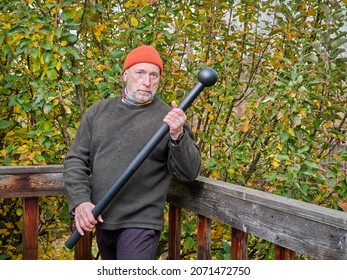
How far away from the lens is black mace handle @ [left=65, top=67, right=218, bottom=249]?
191 cm

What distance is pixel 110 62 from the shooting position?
3.01m

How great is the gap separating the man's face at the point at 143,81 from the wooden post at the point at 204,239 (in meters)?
0.59

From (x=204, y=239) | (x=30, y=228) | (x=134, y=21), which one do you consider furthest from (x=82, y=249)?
(x=134, y=21)

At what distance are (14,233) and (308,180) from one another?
1.92m

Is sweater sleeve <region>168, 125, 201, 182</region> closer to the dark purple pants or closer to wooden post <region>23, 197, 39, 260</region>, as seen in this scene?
the dark purple pants

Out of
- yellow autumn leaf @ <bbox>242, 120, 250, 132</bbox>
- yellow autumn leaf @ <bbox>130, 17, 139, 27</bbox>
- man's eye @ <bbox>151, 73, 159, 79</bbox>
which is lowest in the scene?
yellow autumn leaf @ <bbox>242, 120, 250, 132</bbox>

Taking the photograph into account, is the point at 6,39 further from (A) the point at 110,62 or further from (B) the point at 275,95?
(B) the point at 275,95

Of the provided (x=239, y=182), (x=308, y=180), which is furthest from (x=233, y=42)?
(x=308, y=180)

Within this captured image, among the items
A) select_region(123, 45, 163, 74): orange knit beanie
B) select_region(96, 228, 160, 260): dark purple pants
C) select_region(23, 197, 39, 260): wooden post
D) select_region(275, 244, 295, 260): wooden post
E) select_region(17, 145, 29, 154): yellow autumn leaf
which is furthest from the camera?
select_region(17, 145, 29, 154): yellow autumn leaf

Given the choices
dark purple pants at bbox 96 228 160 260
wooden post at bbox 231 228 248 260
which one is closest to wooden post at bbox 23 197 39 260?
dark purple pants at bbox 96 228 160 260

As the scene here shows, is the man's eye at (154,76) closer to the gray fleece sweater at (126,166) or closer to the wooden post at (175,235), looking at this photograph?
the gray fleece sweater at (126,166)

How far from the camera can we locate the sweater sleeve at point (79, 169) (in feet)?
7.30

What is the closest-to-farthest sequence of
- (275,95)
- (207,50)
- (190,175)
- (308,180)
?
(190,175), (275,95), (308,180), (207,50)

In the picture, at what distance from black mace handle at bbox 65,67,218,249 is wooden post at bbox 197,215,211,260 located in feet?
1.57
